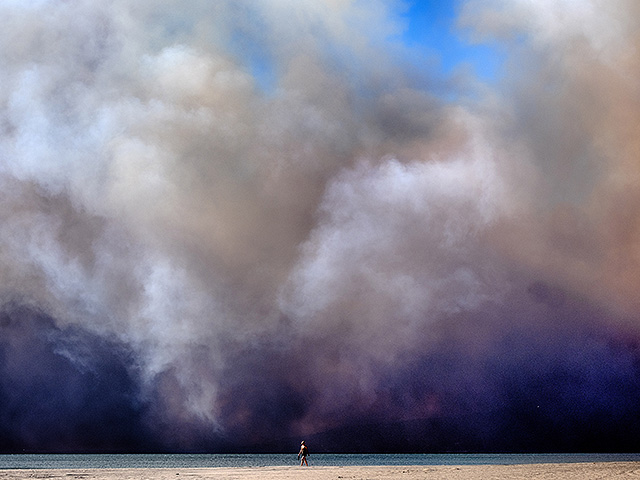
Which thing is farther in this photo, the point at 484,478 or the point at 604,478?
the point at 484,478

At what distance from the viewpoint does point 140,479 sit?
167 ft

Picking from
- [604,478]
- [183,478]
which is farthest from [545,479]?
[183,478]

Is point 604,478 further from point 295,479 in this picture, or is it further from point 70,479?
point 70,479

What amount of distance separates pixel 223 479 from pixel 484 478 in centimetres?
2189

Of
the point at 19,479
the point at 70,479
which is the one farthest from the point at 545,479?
the point at 19,479

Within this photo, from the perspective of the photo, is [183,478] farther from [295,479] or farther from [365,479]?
[365,479]

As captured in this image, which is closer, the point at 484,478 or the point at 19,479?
the point at 19,479

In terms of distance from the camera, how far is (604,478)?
166 ft

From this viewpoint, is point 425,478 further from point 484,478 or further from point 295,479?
point 295,479

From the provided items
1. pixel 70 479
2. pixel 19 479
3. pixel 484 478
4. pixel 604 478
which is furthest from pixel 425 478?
pixel 19 479

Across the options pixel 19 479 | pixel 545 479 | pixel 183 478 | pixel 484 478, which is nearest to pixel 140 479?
pixel 183 478

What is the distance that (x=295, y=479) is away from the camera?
52.5m

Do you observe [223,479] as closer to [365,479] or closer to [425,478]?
[365,479]

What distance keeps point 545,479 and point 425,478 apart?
9.48 m
